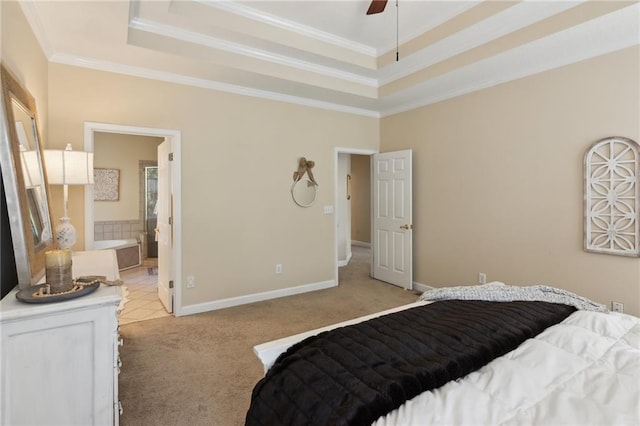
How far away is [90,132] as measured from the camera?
10.4ft

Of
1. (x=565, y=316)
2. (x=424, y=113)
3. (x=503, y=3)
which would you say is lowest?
(x=565, y=316)

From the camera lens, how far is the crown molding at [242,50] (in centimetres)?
285

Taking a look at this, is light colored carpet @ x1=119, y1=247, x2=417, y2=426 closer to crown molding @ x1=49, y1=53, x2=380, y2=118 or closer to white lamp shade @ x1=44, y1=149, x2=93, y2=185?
white lamp shade @ x1=44, y1=149, x2=93, y2=185

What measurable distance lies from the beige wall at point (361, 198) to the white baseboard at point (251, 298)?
4303 millimetres

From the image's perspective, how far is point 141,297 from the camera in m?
4.32

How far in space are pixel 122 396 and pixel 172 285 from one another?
1562 mm

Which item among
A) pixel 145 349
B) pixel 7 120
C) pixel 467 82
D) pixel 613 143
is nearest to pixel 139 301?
pixel 145 349

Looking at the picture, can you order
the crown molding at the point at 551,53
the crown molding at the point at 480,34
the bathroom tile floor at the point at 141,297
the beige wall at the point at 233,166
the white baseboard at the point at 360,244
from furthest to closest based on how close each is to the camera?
1. the white baseboard at the point at 360,244
2. the bathroom tile floor at the point at 141,297
3. the beige wall at the point at 233,166
4. the crown molding at the point at 480,34
5. the crown molding at the point at 551,53

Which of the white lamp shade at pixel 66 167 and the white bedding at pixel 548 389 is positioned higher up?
the white lamp shade at pixel 66 167

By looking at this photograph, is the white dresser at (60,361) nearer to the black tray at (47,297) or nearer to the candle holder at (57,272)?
the black tray at (47,297)

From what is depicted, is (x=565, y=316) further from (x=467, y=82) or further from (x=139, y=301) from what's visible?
(x=139, y=301)

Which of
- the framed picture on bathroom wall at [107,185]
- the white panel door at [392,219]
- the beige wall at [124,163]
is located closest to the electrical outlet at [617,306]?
the white panel door at [392,219]

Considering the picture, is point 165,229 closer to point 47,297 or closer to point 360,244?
point 47,297

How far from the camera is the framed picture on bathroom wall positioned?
6.02 meters
